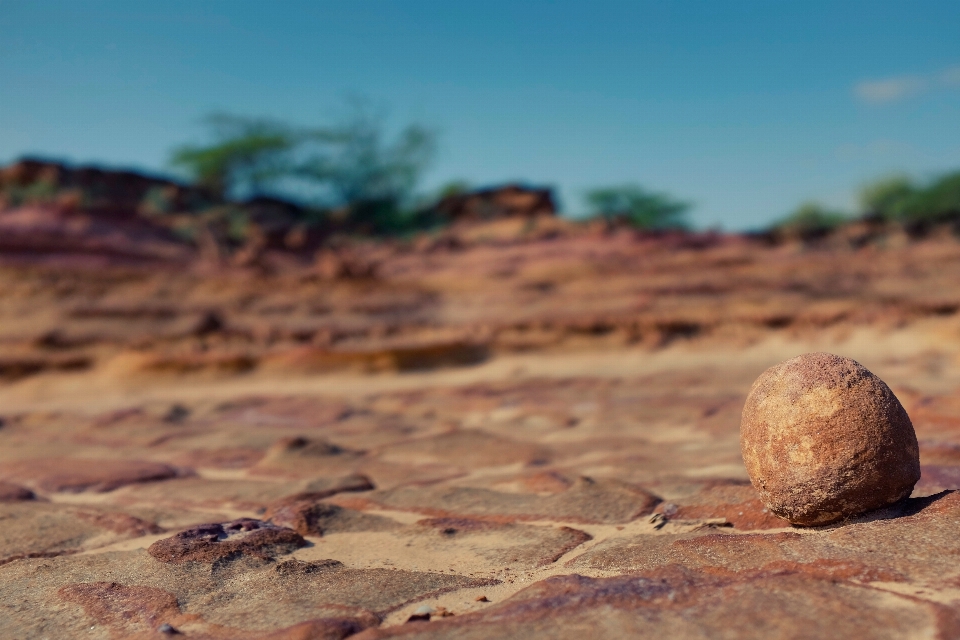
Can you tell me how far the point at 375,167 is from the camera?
73.8 feet

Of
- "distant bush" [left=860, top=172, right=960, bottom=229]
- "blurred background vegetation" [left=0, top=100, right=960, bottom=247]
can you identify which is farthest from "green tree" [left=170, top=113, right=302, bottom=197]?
"distant bush" [left=860, top=172, right=960, bottom=229]

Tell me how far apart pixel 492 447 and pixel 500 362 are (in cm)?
412

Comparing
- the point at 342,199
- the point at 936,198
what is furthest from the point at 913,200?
the point at 342,199

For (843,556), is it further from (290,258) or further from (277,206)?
(277,206)

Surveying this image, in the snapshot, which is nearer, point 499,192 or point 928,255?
point 928,255

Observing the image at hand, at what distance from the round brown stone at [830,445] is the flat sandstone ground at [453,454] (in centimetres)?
8

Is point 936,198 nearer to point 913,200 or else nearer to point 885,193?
point 913,200

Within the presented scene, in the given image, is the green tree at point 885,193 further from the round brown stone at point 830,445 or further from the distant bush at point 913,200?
the round brown stone at point 830,445

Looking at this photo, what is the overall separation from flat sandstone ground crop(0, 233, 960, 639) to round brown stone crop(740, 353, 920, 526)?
3.2 inches

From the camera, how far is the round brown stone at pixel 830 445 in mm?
2135

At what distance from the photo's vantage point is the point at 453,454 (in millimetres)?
3926

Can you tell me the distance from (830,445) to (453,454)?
82.1 inches

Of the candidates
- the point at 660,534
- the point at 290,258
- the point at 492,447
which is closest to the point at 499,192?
the point at 290,258

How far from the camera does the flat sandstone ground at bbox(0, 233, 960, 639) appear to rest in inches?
74.0
